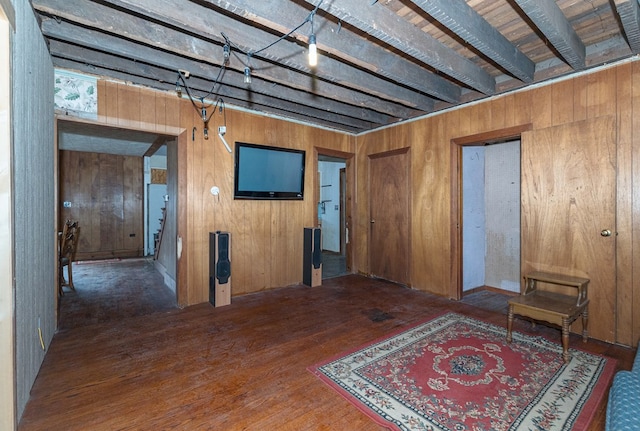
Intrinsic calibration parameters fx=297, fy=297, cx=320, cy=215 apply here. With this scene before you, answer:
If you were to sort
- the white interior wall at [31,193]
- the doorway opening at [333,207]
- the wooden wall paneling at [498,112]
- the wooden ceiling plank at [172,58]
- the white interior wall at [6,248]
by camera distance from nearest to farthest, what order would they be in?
the white interior wall at [6,248] → the white interior wall at [31,193] → the wooden ceiling plank at [172,58] → the wooden wall paneling at [498,112] → the doorway opening at [333,207]

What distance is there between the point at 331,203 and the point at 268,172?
368cm

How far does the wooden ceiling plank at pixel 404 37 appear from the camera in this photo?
6.63 feet

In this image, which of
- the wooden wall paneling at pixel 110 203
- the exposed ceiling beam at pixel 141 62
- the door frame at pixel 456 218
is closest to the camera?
the exposed ceiling beam at pixel 141 62

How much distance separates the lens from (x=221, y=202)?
389 cm

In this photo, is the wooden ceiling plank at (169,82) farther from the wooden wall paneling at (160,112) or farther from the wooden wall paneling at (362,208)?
the wooden wall paneling at (362,208)

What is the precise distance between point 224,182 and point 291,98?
4.49 ft

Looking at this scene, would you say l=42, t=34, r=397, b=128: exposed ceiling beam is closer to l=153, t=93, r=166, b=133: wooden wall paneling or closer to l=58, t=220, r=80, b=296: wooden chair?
l=153, t=93, r=166, b=133: wooden wall paneling

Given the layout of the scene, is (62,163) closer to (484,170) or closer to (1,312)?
(1,312)

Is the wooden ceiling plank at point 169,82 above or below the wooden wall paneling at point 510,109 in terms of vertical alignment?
above

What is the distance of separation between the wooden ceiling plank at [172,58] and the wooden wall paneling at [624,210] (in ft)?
7.57

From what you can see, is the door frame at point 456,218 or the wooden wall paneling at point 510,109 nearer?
the wooden wall paneling at point 510,109

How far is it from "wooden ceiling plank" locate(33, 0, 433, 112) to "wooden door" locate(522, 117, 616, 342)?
206 cm

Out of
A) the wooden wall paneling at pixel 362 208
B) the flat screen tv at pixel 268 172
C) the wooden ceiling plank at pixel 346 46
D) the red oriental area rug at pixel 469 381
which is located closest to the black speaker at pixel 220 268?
the flat screen tv at pixel 268 172

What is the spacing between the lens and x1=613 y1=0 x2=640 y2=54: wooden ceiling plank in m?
1.96
